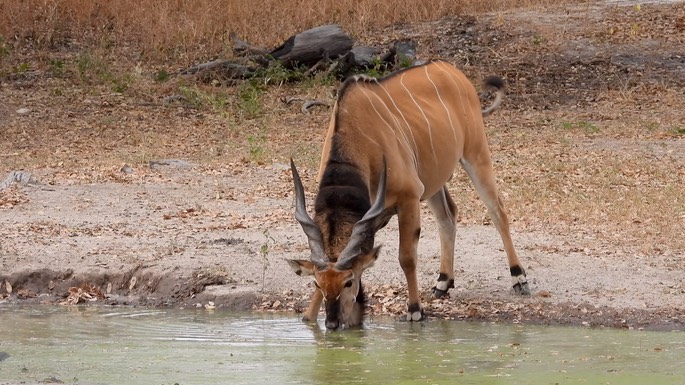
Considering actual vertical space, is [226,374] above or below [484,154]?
below

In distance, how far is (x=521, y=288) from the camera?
7.47m

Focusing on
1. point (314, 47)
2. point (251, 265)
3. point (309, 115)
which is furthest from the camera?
point (314, 47)

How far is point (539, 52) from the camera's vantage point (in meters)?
17.9

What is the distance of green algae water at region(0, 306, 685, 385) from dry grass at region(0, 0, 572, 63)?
1177 centimetres

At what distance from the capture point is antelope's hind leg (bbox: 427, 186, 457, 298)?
7609 millimetres

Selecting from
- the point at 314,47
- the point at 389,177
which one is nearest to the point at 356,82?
the point at 389,177

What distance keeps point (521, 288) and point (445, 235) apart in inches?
24.1

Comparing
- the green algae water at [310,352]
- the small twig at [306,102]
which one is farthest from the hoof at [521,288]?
the small twig at [306,102]

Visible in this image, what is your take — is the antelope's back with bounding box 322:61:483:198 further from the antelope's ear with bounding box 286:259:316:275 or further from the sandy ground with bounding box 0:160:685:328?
the sandy ground with bounding box 0:160:685:328

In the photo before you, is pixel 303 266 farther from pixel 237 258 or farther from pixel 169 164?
pixel 169 164

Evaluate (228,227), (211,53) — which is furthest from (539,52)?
(228,227)

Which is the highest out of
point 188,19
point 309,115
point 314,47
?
point 188,19

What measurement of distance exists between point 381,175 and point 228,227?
3.13 m

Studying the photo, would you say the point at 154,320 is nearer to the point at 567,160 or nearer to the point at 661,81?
the point at 567,160
